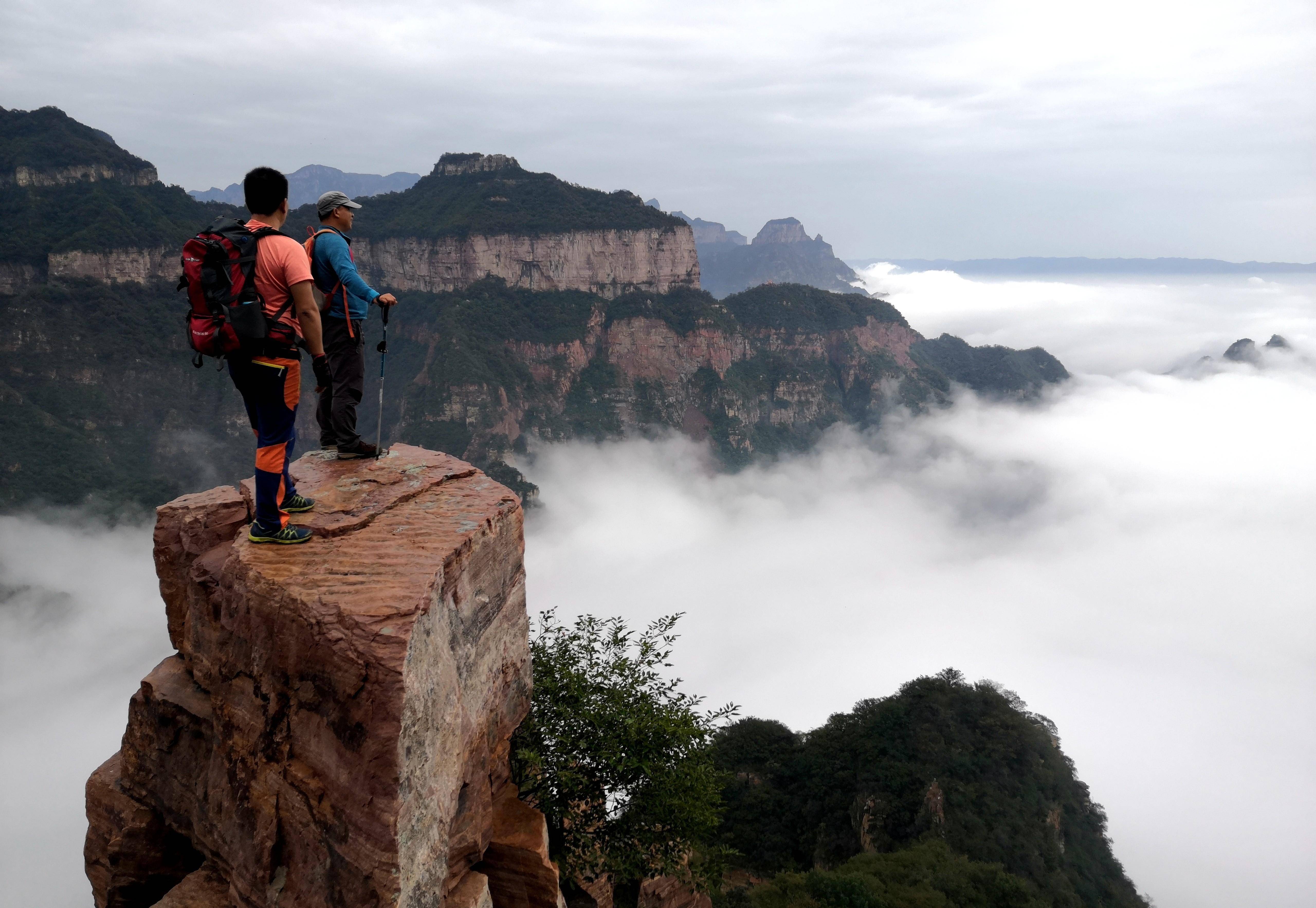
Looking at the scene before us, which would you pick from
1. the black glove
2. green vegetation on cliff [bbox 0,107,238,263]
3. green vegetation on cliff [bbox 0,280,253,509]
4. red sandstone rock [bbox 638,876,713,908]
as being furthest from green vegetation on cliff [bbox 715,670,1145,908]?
green vegetation on cliff [bbox 0,107,238,263]

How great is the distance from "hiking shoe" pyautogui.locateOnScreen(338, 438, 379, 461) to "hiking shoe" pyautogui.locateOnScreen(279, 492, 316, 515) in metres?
1.98

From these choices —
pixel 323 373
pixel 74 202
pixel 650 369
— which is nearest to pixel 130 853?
pixel 323 373

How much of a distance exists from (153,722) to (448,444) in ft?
289

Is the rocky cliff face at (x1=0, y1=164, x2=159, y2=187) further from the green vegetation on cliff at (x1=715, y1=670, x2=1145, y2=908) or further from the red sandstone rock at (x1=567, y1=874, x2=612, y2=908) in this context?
the red sandstone rock at (x1=567, y1=874, x2=612, y2=908)

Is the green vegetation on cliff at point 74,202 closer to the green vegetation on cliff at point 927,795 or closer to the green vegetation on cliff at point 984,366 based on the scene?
the green vegetation on cliff at point 927,795

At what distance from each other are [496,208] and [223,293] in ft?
409

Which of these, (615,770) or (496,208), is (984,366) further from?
(615,770)

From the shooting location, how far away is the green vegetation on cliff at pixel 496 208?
119 meters

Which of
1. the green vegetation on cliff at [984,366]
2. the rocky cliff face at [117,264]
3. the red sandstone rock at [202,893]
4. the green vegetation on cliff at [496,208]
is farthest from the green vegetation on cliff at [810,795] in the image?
the green vegetation on cliff at [984,366]

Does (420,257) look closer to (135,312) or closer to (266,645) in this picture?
(135,312)

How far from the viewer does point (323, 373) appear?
9539mm

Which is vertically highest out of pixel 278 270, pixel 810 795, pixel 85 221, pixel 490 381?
pixel 85 221

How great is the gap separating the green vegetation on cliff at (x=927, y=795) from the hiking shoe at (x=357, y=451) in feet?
71.4

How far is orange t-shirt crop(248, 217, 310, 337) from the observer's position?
23.3ft
